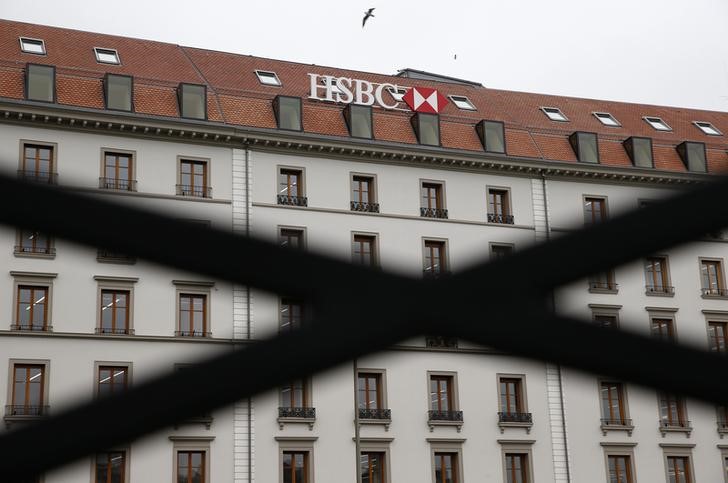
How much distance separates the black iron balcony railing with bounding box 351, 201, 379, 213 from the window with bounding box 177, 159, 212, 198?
5.51 meters

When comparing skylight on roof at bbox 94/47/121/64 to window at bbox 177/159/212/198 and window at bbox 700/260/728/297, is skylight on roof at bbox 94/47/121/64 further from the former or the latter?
window at bbox 700/260/728/297

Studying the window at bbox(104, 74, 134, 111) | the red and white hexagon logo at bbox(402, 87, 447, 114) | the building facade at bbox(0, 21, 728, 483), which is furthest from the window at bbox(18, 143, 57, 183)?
the red and white hexagon logo at bbox(402, 87, 447, 114)

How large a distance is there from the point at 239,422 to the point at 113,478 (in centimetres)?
470

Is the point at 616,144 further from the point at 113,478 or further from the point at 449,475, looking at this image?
the point at 113,478

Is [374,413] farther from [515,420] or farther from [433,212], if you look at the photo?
[433,212]

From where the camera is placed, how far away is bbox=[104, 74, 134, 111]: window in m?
42.3

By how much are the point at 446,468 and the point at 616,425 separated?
7.61 meters

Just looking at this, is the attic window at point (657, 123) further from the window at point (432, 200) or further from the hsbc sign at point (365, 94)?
the window at point (432, 200)

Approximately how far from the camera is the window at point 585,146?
4953cm

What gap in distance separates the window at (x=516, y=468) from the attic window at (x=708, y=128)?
2097cm

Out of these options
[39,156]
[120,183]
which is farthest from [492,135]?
[39,156]

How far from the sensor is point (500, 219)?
47125 mm

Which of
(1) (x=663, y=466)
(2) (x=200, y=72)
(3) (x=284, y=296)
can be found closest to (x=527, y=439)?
(1) (x=663, y=466)

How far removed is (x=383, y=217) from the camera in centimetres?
4497
